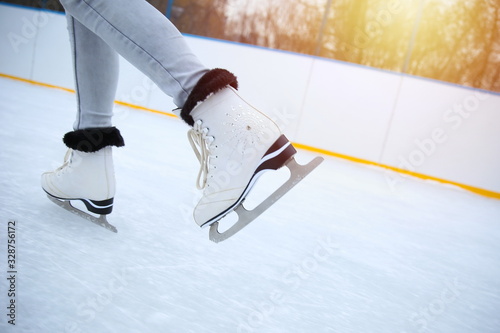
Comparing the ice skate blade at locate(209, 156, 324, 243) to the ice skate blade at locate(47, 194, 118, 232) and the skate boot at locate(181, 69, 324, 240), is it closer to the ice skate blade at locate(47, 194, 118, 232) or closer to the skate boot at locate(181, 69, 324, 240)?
the skate boot at locate(181, 69, 324, 240)

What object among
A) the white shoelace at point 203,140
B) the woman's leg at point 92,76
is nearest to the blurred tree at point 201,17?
the woman's leg at point 92,76

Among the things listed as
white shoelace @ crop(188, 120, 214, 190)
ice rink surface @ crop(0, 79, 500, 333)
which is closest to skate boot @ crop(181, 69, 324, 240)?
white shoelace @ crop(188, 120, 214, 190)

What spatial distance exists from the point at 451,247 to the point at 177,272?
84 centimetres

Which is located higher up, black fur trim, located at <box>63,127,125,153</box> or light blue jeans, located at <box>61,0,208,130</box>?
light blue jeans, located at <box>61,0,208,130</box>

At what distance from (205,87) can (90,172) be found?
0.30 metres

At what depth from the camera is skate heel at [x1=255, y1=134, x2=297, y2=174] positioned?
2.01 feet

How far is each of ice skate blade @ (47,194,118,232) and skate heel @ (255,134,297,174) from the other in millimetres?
291

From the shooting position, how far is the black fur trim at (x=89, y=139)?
27.3 inches

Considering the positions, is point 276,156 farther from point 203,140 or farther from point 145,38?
point 145,38

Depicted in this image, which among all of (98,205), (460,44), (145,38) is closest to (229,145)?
(145,38)

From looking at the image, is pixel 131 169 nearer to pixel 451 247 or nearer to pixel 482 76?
pixel 451 247

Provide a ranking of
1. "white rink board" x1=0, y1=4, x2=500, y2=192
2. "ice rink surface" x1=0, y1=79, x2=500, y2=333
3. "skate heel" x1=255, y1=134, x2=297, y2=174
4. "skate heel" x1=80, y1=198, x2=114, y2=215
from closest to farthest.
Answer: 1. "ice rink surface" x1=0, y1=79, x2=500, y2=333
2. "skate heel" x1=255, y1=134, x2=297, y2=174
3. "skate heel" x1=80, y1=198, x2=114, y2=215
4. "white rink board" x1=0, y1=4, x2=500, y2=192

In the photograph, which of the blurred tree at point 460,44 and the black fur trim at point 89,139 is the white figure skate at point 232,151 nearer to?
the black fur trim at point 89,139

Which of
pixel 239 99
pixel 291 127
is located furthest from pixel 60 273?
pixel 291 127
